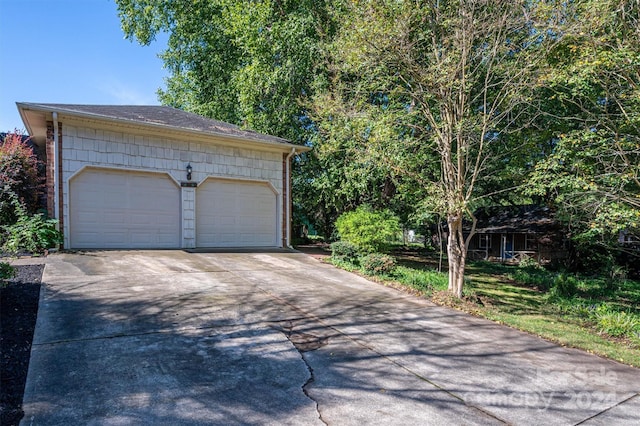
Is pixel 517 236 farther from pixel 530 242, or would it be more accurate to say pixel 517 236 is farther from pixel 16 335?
pixel 16 335

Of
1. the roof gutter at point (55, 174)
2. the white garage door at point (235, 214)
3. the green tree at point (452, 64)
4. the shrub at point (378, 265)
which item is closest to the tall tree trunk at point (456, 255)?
the green tree at point (452, 64)

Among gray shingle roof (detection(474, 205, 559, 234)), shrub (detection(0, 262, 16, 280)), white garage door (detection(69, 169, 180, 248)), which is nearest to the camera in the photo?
shrub (detection(0, 262, 16, 280))

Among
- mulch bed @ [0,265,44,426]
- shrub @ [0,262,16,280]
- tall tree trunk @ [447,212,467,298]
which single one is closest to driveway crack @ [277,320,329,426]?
mulch bed @ [0,265,44,426]

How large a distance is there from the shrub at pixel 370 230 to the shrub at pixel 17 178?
7.67m

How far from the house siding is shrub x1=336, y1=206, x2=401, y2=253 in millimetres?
2738

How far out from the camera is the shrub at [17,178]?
26.2 ft

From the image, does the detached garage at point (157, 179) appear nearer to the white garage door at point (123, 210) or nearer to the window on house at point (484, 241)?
the white garage door at point (123, 210)

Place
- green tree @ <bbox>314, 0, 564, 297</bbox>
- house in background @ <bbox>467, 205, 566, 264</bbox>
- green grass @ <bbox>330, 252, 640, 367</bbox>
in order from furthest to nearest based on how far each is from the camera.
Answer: house in background @ <bbox>467, 205, 566, 264</bbox>, green tree @ <bbox>314, 0, 564, 297</bbox>, green grass @ <bbox>330, 252, 640, 367</bbox>

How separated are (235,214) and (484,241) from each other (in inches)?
755

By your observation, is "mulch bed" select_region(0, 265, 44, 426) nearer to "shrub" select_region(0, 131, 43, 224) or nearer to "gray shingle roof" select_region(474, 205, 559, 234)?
"shrub" select_region(0, 131, 43, 224)

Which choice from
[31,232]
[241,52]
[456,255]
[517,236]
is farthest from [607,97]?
[517,236]

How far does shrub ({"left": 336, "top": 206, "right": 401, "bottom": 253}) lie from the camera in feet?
32.6

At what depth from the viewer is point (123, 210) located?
9.30 meters

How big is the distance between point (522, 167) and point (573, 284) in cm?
496
